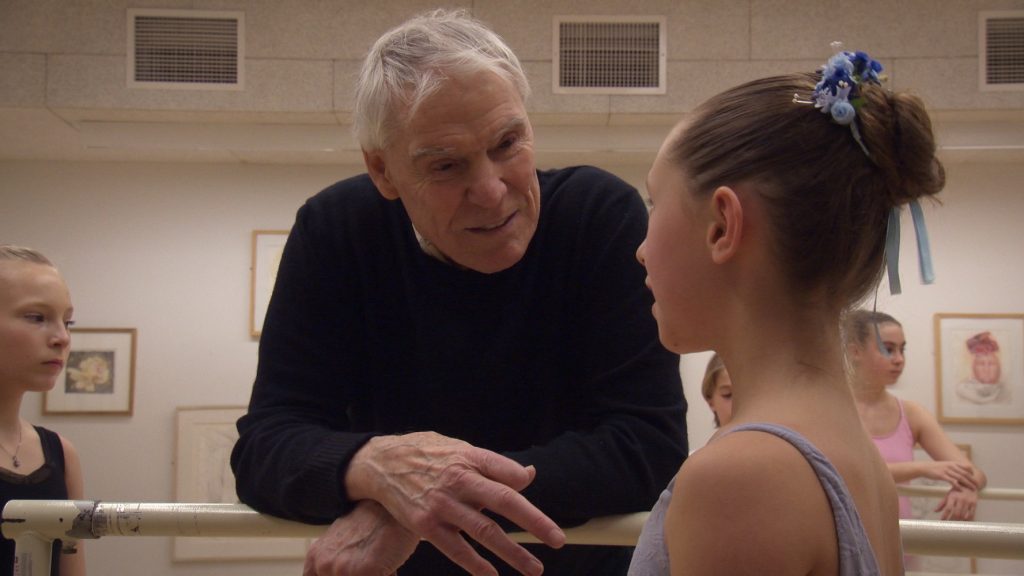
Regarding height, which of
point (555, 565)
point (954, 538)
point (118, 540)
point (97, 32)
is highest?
point (97, 32)

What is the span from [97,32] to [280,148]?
114 cm

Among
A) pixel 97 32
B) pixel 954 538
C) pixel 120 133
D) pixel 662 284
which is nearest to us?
pixel 662 284

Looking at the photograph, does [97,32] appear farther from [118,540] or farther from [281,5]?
[118,540]

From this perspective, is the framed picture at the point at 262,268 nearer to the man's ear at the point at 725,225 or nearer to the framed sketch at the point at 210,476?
the framed sketch at the point at 210,476

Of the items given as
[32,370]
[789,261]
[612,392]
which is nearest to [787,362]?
[789,261]

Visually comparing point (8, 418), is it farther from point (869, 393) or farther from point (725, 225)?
point (869, 393)

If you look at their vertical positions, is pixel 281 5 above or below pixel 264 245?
above

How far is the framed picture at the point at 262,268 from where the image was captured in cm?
602

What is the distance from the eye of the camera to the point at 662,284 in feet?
3.95

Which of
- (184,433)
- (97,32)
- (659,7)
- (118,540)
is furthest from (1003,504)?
(97,32)

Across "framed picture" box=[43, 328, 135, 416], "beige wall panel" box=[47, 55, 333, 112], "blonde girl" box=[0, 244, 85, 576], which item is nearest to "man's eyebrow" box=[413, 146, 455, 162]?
"blonde girl" box=[0, 244, 85, 576]

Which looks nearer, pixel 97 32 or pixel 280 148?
pixel 97 32

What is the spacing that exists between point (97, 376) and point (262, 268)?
121 centimetres

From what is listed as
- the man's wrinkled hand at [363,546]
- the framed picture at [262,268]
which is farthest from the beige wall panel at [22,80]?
the man's wrinkled hand at [363,546]
